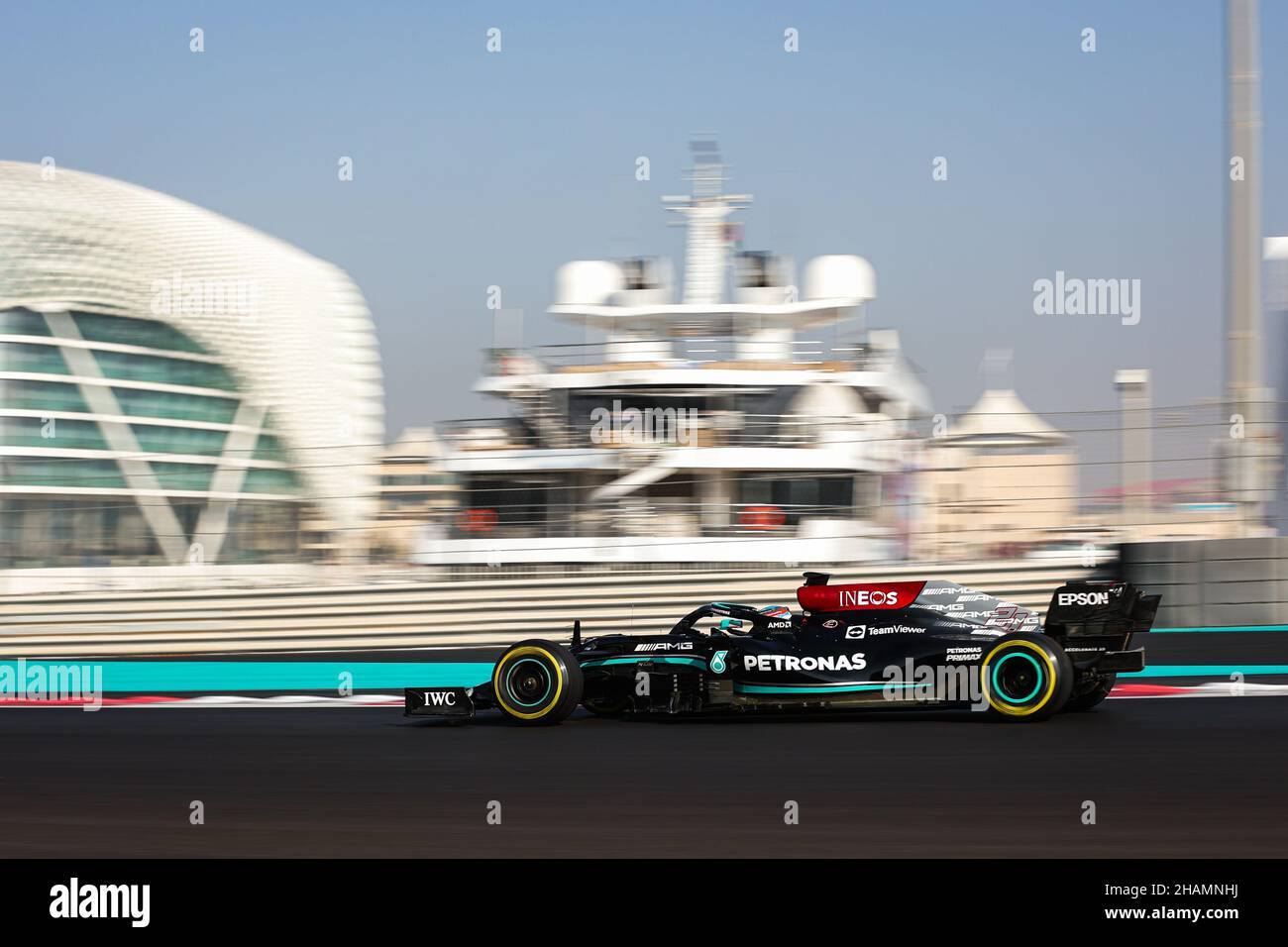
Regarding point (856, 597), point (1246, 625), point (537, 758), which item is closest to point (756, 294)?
point (1246, 625)

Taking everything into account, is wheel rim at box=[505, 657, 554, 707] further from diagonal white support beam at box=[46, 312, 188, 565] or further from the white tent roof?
diagonal white support beam at box=[46, 312, 188, 565]

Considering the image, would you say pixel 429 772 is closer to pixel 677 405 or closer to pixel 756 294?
pixel 677 405

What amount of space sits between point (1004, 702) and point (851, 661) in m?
0.95

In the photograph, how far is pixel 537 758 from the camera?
742cm

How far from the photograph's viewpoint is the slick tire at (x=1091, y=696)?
909 centimetres

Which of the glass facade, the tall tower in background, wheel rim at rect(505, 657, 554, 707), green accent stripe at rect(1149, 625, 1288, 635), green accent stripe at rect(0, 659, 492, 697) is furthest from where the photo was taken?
the glass facade

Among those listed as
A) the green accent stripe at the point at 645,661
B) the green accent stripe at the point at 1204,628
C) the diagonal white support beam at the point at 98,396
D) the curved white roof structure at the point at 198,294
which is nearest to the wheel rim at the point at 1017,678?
the green accent stripe at the point at 645,661

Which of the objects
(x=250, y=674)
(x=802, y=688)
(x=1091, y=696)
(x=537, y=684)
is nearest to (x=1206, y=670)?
(x=1091, y=696)

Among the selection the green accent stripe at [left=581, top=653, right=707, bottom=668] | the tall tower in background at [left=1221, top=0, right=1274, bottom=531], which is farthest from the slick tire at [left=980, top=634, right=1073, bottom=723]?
the tall tower in background at [left=1221, top=0, right=1274, bottom=531]

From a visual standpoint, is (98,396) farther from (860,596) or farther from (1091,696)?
(1091,696)

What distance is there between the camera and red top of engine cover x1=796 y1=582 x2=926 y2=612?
8.91 meters

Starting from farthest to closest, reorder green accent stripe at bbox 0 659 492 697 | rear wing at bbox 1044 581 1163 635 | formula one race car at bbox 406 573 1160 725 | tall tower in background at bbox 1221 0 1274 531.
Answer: tall tower in background at bbox 1221 0 1274 531
green accent stripe at bbox 0 659 492 697
rear wing at bbox 1044 581 1163 635
formula one race car at bbox 406 573 1160 725

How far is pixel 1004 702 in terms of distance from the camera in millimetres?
8484
